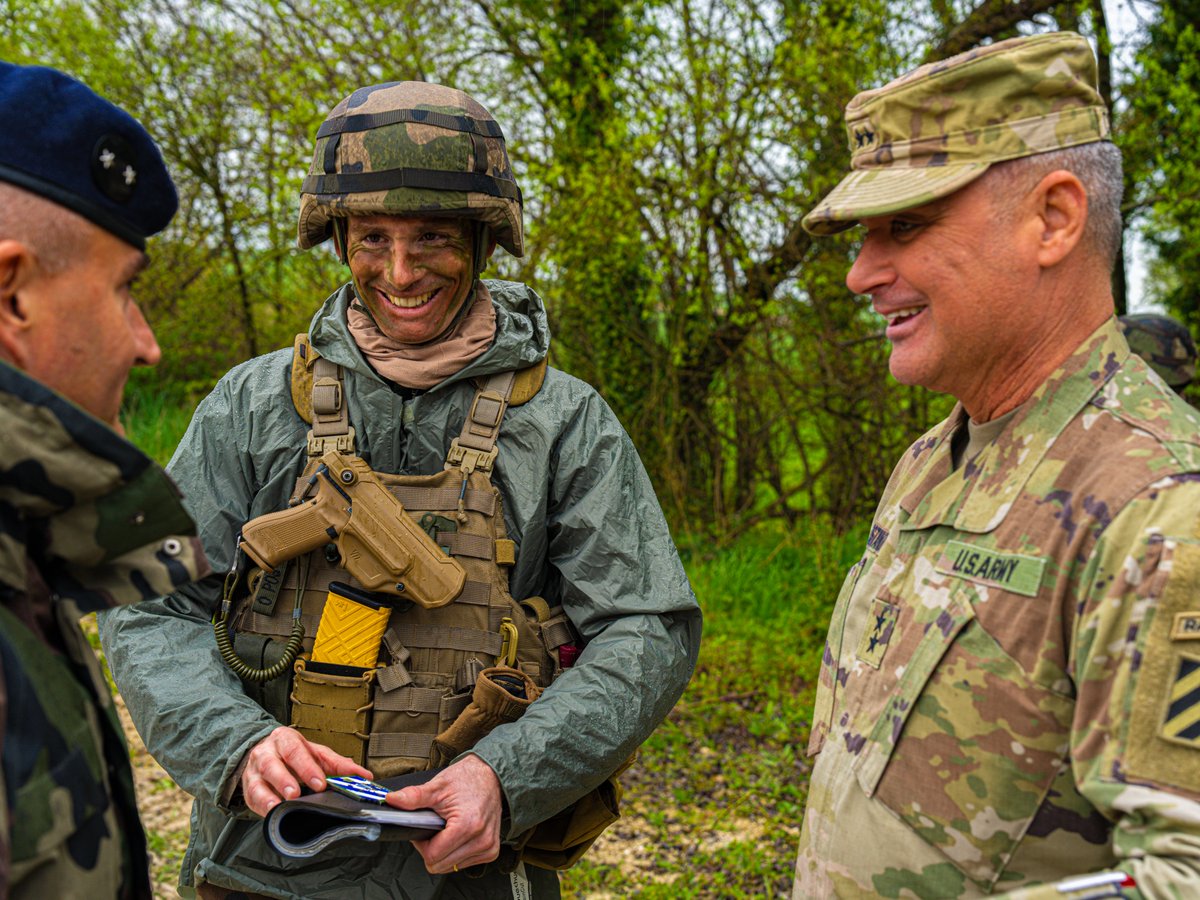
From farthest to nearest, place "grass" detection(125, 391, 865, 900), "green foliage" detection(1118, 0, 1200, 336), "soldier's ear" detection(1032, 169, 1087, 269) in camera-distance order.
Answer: "green foliage" detection(1118, 0, 1200, 336) < "grass" detection(125, 391, 865, 900) < "soldier's ear" detection(1032, 169, 1087, 269)

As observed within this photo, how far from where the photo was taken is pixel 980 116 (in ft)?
5.37

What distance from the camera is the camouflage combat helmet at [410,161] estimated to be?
2336 millimetres

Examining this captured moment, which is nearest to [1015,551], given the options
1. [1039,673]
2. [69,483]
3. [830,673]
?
[1039,673]

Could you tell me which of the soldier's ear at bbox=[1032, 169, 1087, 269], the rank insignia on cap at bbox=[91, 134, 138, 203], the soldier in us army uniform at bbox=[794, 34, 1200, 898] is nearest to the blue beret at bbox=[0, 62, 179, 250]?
the rank insignia on cap at bbox=[91, 134, 138, 203]

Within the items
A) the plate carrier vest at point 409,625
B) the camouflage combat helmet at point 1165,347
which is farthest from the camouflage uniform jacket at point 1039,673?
the camouflage combat helmet at point 1165,347

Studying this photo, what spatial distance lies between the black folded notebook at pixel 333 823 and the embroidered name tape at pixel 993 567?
1043 millimetres

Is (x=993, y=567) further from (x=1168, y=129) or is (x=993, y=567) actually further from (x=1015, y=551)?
(x=1168, y=129)

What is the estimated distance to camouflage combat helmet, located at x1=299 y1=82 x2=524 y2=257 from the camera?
234 centimetres

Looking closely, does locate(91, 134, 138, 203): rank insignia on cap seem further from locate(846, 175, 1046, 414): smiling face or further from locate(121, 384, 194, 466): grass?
locate(121, 384, 194, 466): grass

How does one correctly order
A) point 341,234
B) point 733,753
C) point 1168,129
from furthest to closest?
point 1168,129, point 733,753, point 341,234

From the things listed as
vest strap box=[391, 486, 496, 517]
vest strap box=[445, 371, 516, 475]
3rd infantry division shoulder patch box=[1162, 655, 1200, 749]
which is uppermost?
vest strap box=[445, 371, 516, 475]

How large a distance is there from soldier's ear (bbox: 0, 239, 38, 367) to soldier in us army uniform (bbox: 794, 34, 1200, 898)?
1.20 meters

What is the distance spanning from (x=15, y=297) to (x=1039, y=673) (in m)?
1.45

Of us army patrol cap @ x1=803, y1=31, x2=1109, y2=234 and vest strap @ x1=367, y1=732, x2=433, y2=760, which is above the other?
us army patrol cap @ x1=803, y1=31, x2=1109, y2=234
